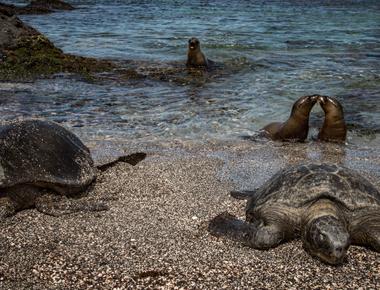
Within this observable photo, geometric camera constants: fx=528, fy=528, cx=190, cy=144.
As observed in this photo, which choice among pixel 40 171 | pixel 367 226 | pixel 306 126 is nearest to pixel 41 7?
pixel 306 126

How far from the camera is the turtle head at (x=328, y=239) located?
3779mm

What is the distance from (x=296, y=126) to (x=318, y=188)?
3.79 metres

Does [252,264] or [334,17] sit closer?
[252,264]

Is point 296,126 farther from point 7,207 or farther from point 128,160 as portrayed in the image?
point 7,207

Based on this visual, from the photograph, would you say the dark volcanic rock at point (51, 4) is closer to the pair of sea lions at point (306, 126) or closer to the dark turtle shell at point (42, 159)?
the pair of sea lions at point (306, 126)

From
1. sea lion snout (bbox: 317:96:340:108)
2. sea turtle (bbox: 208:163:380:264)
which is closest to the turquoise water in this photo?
sea lion snout (bbox: 317:96:340:108)

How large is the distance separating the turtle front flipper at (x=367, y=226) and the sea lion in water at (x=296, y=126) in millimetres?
3818

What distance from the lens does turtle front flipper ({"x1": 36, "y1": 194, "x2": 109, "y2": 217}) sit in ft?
15.8

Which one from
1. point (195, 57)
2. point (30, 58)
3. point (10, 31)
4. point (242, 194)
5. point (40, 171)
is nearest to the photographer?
point (40, 171)

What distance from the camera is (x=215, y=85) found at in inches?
482

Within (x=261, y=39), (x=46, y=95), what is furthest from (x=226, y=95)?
(x=261, y=39)

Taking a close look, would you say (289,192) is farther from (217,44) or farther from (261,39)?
(261,39)

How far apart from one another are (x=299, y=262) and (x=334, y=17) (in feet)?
92.0

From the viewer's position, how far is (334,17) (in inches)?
1174
